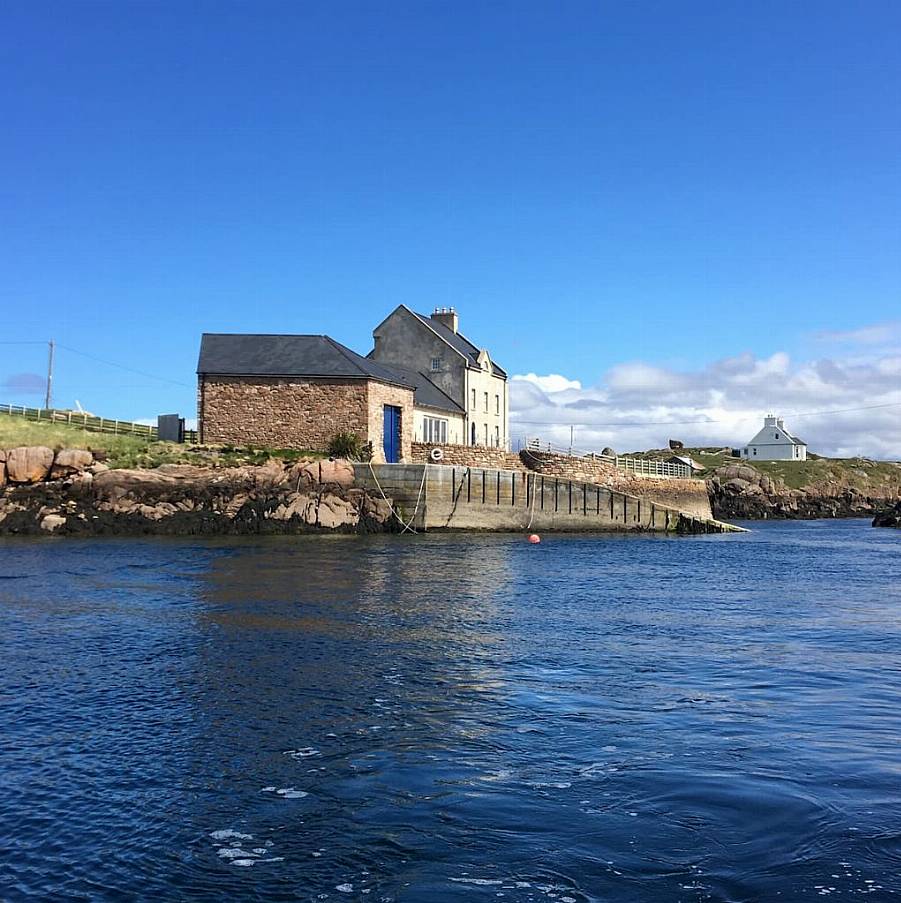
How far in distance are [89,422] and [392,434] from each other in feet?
56.7

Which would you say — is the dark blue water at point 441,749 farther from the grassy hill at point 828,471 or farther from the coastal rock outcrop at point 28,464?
the grassy hill at point 828,471

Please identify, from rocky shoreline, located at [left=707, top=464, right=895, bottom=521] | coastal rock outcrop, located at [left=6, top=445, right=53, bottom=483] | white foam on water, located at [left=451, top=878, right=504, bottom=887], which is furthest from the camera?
rocky shoreline, located at [left=707, top=464, right=895, bottom=521]

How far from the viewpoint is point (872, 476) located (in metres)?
115

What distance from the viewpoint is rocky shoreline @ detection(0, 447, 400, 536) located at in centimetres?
4009

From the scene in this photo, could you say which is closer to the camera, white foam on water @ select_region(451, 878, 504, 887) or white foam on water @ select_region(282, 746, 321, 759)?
white foam on water @ select_region(451, 878, 504, 887)

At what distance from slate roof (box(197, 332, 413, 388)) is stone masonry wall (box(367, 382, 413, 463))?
54cm

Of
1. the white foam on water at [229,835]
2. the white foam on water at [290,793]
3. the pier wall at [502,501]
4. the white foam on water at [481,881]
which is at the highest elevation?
the pier wall at [502,501]

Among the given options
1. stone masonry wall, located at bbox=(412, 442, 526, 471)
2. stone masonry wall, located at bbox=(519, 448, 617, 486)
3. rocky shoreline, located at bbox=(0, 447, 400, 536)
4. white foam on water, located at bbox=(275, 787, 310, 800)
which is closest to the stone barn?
stone masonry wall, located at bbox=(412, 442, 526, 471)

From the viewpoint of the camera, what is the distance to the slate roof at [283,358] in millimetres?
49250

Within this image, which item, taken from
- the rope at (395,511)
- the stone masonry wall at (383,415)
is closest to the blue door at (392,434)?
the stone masonry wall at (383,415)

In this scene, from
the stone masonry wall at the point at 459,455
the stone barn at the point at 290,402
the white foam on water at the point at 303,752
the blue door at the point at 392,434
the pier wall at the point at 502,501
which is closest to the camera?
the white foam on water at the point at 303,752

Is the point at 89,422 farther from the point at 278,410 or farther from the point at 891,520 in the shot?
the point at 891,520

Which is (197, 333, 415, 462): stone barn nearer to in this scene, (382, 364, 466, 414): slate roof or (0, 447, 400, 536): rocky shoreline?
(0, 447, 400, 536): rocky shoreline

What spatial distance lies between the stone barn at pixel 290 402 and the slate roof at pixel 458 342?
13728 millimetres
